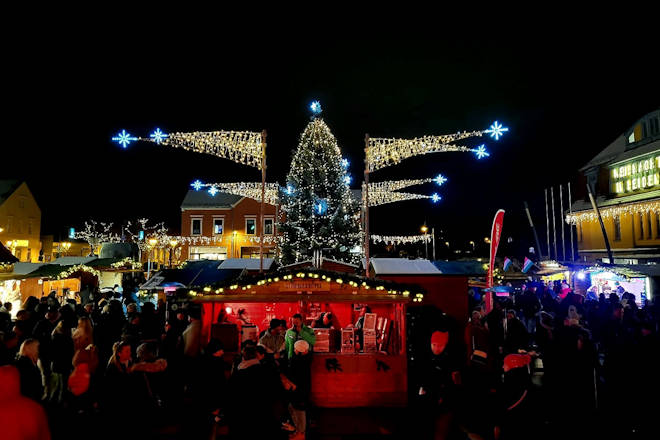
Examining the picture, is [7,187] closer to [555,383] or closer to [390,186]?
[390,186]

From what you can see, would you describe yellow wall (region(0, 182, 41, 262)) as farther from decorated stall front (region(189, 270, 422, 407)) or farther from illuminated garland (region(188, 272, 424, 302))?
decorated stall front (region(189, 270, 422, 407))

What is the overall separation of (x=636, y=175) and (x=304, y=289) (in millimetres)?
24419

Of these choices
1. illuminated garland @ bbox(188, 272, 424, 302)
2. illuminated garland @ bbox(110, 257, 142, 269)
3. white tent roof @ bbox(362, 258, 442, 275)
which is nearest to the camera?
illuminated garland @ bbox(188, 272, 424, 302)

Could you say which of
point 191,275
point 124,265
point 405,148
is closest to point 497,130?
point 405,148

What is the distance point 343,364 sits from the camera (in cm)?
890

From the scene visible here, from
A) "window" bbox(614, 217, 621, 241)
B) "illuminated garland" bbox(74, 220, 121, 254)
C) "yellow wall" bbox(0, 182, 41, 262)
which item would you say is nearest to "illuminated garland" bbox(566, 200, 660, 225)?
"window" bbox(614, 217, 621, 241)

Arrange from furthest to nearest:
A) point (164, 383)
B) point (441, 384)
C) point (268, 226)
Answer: point (268, 226) → point (164, 383) → point (441, 384)

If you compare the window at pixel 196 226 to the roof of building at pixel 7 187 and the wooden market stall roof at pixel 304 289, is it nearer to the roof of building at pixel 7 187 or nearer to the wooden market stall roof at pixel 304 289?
the roof of building at pixel 7 187

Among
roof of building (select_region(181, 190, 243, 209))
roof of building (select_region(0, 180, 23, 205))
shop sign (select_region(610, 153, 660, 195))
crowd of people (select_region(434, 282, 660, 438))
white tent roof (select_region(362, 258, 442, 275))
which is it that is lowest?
crowd of people (select_region(434, 282, 660, 438))

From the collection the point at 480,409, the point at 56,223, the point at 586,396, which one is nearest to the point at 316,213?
the point at 586,396

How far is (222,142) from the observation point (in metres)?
13.7

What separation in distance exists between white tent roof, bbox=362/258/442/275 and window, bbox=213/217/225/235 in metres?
30.2

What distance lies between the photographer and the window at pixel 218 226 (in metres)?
44.8

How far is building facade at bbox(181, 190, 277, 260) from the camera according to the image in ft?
146
